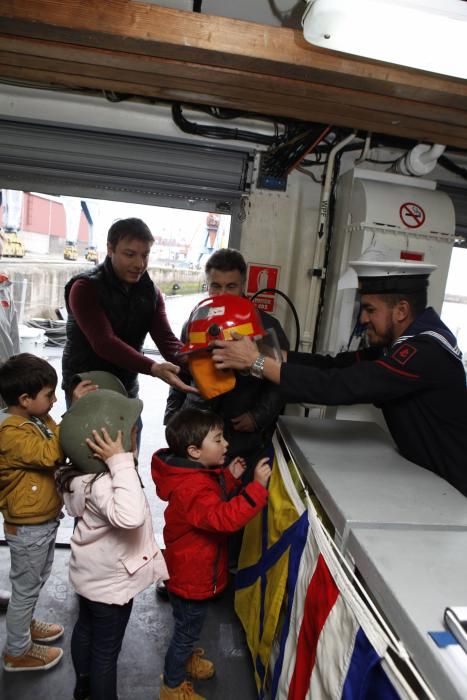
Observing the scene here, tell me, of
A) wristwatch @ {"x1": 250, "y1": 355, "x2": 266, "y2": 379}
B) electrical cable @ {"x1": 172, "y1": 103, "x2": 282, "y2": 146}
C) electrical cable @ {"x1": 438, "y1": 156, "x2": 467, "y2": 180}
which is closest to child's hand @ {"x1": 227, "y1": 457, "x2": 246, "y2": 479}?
wristwatch @ {"x1": 250, "y1": 355, "x2": 266, "y2": 379}

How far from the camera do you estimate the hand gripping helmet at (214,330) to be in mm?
1784

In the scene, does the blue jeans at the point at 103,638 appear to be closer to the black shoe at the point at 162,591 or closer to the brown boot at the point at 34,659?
the brown boot at the point at 34,659

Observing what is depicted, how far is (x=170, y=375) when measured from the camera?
2.23 m

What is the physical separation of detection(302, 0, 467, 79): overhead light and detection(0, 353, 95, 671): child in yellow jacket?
135 cm

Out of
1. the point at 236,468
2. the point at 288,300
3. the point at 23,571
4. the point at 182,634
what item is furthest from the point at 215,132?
the point at 182,634

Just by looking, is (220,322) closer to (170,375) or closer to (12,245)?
(170,375)

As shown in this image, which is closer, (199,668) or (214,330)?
(214,330)

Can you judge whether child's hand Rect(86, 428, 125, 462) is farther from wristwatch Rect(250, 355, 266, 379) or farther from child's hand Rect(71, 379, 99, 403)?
wristwatch Rect(250, 355, 266, 379)

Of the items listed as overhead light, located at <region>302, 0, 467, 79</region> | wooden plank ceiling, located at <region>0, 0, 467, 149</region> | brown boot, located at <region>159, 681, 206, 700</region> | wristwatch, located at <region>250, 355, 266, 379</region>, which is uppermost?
wooden plank ceiling, located at <region>0, 0, 467, 149</region>

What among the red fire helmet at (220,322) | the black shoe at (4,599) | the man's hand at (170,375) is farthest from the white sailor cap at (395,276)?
the black shoe at (4,599)

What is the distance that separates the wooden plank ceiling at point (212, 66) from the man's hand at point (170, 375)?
126 cm

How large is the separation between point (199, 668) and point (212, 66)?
93.6 inches

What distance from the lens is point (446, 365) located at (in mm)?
1607

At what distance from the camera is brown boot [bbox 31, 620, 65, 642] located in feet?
6.44
